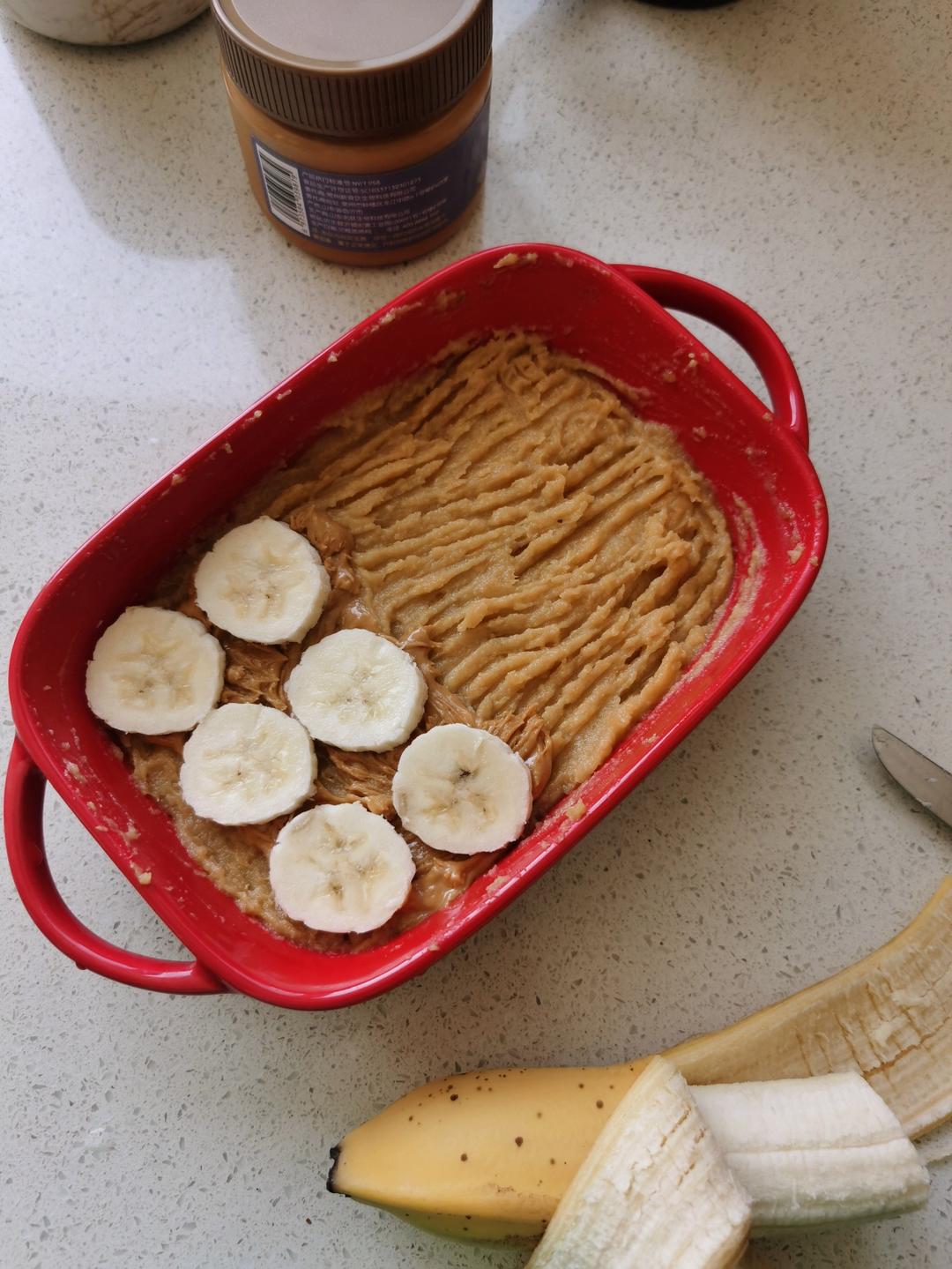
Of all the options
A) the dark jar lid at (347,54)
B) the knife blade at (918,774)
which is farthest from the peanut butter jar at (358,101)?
the knife blade at (918,774)

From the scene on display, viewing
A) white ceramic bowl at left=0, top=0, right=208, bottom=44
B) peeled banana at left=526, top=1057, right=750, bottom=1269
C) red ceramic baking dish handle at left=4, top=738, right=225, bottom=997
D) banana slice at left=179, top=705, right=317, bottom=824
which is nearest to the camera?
peeled banana at left=526, top=1057, right=750, bottom=1269

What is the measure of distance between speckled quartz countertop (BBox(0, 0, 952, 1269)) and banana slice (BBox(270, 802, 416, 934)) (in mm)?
122

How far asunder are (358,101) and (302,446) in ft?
1.07

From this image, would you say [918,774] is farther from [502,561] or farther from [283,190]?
[283,190]

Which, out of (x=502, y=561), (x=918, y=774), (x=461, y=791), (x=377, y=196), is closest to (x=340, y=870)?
(x=461, y=791)

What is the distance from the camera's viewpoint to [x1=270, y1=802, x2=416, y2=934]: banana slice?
0.92 metres

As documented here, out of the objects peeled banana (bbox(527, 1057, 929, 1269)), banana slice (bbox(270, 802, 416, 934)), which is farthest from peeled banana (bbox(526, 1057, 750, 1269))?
banana slice (bbox(270, 802, 416, 934))

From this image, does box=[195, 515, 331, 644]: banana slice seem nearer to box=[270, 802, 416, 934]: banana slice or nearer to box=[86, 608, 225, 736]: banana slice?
box=[86, 608, 225, 736]: banana slice

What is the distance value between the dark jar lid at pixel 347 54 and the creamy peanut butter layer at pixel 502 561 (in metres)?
0.25

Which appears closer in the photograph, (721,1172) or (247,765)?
(721,1172)

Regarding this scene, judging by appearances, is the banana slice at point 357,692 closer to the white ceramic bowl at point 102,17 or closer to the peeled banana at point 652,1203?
the peeled banana at point 652,1203

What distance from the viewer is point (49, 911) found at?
87cm

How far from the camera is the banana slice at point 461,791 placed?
0.95 meters

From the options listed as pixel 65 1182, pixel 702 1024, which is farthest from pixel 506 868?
pixel 65 1182
